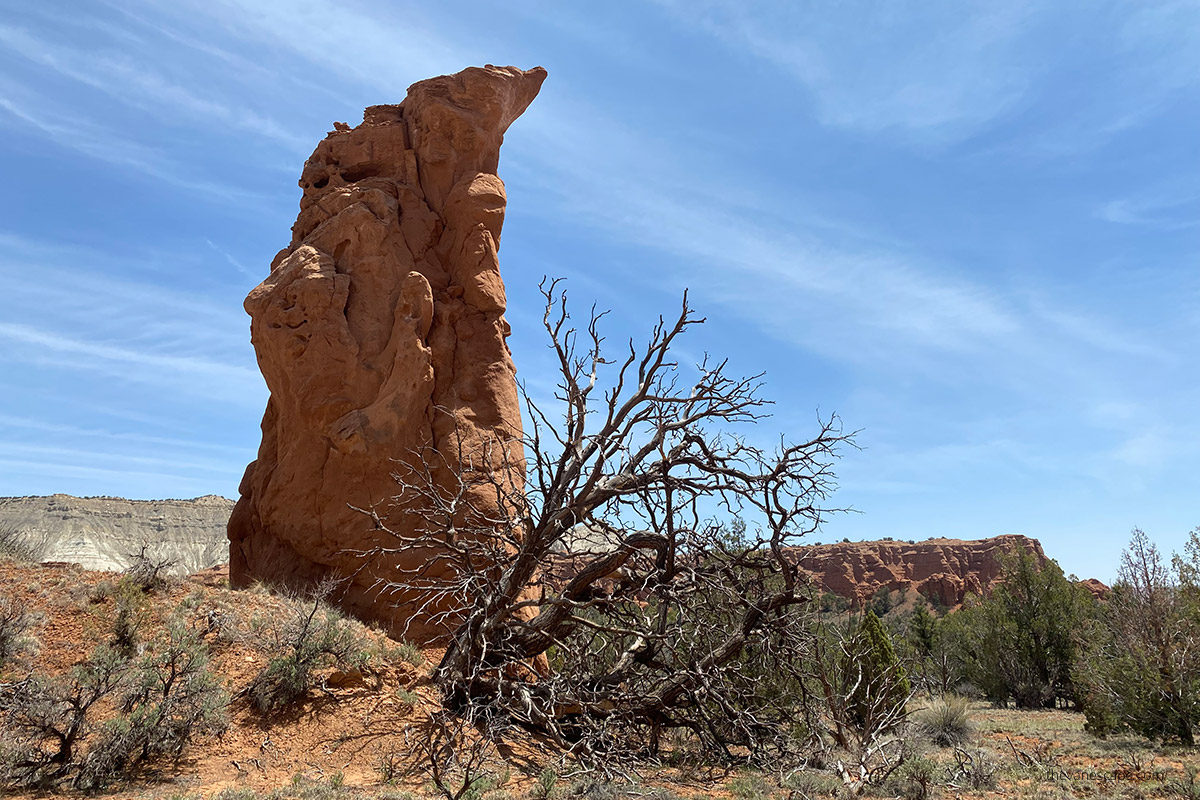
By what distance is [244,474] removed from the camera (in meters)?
15.0

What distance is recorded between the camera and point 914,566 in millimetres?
74188

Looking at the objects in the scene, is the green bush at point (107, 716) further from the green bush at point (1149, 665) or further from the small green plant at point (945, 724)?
the green bush at point (1149, 665)

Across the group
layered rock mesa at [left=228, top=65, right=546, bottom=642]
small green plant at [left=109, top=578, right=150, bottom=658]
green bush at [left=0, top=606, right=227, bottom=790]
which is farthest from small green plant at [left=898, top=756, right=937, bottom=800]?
small green plant at [left=109, top=578, right=150, bottom=658]

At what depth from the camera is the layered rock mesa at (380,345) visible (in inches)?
491

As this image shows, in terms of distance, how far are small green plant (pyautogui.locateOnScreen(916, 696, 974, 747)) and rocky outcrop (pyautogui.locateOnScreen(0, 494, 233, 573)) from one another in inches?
1438

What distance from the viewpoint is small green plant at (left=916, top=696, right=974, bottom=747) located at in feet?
39.7

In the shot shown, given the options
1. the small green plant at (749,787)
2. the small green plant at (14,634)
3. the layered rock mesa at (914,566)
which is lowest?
the small green plant at (749,787)

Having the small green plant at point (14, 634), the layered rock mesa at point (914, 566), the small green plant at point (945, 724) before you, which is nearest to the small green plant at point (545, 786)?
the small green plant at point (14, 634)

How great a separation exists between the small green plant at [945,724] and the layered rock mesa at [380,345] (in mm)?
8811

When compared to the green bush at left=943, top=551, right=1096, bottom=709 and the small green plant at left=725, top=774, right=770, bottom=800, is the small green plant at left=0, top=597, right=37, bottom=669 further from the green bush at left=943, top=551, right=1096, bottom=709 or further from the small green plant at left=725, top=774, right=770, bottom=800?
the green bush at left=943, top=551, right=1096, bottom=709

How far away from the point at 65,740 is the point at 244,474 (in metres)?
8.78

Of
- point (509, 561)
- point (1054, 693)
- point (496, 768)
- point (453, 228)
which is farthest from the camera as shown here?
point (1054, 693)

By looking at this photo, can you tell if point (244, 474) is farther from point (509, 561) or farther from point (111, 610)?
point (509, 561)

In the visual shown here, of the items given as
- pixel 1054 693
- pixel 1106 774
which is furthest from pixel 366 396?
pixel 1054 693
